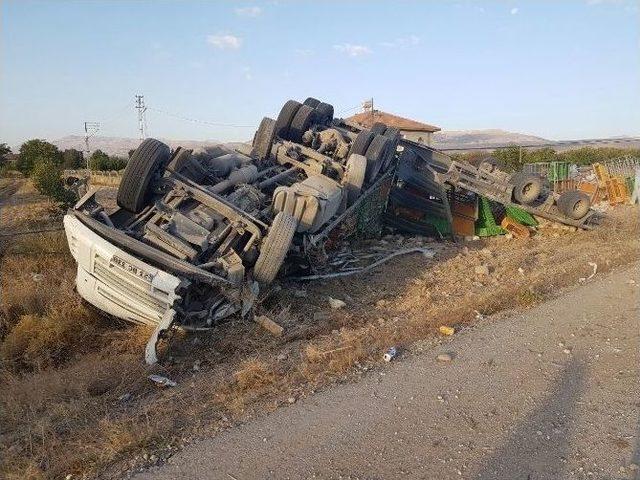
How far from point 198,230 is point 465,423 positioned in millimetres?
3084

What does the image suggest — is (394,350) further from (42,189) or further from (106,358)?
(42,189)

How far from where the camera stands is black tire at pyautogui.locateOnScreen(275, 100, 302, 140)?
8.27 metres

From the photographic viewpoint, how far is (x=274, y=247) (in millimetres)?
5012

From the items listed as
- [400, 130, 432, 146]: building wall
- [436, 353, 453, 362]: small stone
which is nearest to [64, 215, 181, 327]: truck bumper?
[436, 353, 453, 362]: small stone

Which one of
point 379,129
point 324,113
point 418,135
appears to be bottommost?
point 379,129

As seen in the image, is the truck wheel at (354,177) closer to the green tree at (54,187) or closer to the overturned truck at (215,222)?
the overturned truck at (215,222)

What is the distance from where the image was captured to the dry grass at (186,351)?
3092mm

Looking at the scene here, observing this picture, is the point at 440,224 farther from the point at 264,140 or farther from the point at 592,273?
the point at 264,140

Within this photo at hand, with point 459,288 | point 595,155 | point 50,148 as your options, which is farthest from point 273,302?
point 595,155

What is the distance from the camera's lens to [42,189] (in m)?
14.5

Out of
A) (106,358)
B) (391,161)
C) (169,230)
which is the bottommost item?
(106,358)

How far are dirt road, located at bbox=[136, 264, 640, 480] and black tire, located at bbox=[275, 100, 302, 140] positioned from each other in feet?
16.2

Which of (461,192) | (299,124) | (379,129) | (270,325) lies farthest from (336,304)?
(461,192)

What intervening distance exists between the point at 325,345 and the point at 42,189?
12994mm
